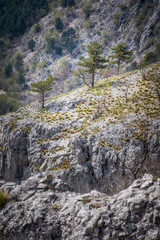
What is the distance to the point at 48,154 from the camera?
27.8 m

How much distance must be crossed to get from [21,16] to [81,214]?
595 ft

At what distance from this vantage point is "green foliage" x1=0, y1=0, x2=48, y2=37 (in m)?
148

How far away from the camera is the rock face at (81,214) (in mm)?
9164

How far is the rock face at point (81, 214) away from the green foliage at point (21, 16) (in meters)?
163

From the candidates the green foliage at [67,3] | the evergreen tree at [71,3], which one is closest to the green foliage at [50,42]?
the evergreen tree at [71,3]

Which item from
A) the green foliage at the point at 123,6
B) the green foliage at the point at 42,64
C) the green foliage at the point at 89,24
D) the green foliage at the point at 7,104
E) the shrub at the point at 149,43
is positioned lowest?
the green foliage at the point at 7,104

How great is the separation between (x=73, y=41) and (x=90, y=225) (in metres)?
121

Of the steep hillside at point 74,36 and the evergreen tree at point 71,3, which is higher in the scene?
the evergreen tree at point 71,3

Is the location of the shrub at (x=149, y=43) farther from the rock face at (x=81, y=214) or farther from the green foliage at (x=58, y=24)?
the green foliage at (x=58, y=24)

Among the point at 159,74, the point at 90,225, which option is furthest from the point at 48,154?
the point at 159,74

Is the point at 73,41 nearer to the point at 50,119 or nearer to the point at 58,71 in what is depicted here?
the point at 58,71

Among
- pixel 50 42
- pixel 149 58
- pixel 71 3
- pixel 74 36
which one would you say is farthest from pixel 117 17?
pixel 149 58

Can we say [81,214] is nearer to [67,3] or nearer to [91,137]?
[91,137]

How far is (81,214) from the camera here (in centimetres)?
1054
